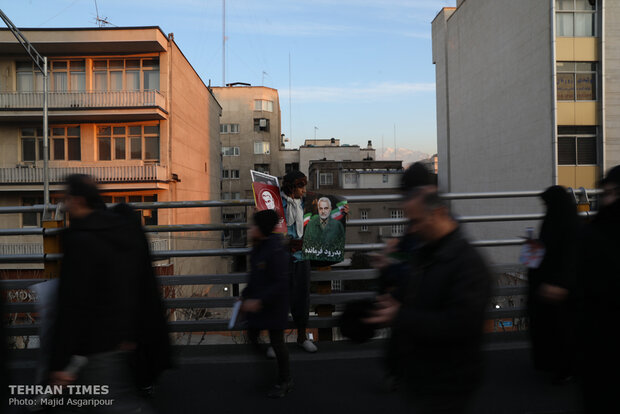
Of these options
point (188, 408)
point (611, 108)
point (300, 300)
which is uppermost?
point (611, 108)

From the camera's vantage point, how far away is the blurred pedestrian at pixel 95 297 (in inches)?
106

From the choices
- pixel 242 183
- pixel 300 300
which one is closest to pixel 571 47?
pixel 300 300

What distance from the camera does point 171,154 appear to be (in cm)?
2788

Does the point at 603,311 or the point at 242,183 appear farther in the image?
the point at 242,183

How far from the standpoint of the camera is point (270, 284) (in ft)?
13.2

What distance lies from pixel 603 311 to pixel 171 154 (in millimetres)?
27277

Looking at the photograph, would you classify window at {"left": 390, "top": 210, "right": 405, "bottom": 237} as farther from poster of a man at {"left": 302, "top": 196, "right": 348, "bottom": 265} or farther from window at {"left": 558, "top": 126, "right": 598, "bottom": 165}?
window at {"left": 558, "top": 126, "right": 598, "bottom": 165}

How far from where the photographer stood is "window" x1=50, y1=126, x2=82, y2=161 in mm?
27359

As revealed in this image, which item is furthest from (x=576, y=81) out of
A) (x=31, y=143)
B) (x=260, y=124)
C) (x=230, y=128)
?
(x=230, y=128)

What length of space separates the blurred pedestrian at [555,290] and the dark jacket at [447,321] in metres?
2.10

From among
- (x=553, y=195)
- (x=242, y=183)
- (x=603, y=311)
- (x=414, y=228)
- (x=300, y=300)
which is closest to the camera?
(x=414, y=228)

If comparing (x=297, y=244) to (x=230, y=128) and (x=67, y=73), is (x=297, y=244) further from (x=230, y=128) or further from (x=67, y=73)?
(x=230, y=128)

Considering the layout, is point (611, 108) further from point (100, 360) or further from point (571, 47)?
point (100, 360)

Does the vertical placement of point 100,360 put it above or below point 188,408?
above
